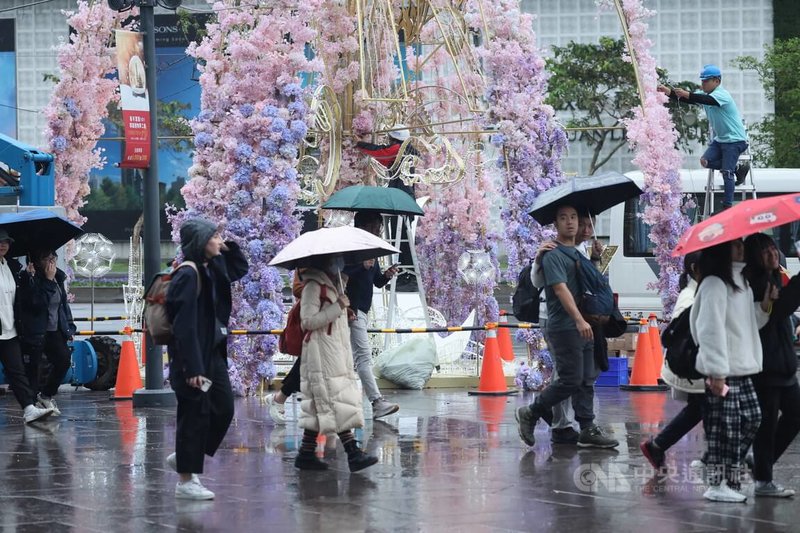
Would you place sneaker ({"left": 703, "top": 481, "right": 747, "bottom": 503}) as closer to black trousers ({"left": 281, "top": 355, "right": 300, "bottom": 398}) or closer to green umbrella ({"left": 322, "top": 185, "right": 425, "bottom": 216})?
black trousers ({"left": 281, "top": 355, "right": 300, "bottom": 398})

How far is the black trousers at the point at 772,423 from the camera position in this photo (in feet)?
26.2

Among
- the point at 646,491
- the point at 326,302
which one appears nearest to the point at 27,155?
the point at 326,302

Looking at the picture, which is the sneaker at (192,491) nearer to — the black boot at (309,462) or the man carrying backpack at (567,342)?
the black boot at (309,462)

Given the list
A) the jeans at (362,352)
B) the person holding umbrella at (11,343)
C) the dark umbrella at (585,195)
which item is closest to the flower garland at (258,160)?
the person holding umbrella at (11,343)

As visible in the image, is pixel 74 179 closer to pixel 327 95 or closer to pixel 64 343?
pixel 327 95

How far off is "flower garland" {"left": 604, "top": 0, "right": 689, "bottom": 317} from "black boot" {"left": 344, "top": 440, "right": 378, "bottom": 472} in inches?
375

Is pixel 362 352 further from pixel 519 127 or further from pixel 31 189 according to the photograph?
pixel 31 189

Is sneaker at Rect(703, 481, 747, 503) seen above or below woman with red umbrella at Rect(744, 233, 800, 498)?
below

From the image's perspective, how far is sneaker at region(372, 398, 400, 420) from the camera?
12.5 meters

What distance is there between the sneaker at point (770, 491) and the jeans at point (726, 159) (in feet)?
23.2

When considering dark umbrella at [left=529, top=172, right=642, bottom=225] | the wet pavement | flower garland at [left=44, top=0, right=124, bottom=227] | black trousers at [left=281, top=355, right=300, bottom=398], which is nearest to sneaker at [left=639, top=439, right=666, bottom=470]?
the wet pavement

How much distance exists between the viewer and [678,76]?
151 ft

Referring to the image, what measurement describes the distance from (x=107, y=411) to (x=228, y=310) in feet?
18.8

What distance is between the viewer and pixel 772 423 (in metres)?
8.02
